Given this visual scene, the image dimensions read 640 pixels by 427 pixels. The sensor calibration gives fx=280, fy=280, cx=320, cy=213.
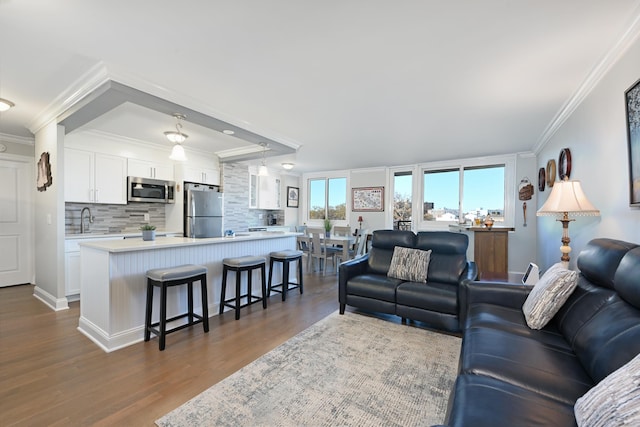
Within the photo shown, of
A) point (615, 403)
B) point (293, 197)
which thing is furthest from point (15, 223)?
point (615, 403)

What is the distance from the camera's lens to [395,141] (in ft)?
14.8

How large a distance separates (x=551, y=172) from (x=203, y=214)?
16.3 feet

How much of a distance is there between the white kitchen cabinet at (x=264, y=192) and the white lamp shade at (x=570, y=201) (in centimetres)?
551

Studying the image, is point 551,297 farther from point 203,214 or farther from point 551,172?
point 203,214

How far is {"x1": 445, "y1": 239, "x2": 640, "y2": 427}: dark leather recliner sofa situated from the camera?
110 cm

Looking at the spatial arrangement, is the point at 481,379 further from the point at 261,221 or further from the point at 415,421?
the point at 261,221

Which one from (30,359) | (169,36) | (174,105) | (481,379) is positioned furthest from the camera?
(174,105)

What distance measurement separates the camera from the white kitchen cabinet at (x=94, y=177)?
402 cm

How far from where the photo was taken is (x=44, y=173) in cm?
366

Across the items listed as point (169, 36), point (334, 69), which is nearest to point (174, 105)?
point (169, 36)

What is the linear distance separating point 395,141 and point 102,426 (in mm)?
4494

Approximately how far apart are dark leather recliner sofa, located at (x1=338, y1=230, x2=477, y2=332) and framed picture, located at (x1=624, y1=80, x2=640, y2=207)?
134 centimetres

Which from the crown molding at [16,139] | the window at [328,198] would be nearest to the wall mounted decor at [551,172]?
the window at [328,198]

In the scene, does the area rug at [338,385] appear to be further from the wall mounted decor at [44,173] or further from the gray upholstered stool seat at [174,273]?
the wall mounted decor at [44,173]
